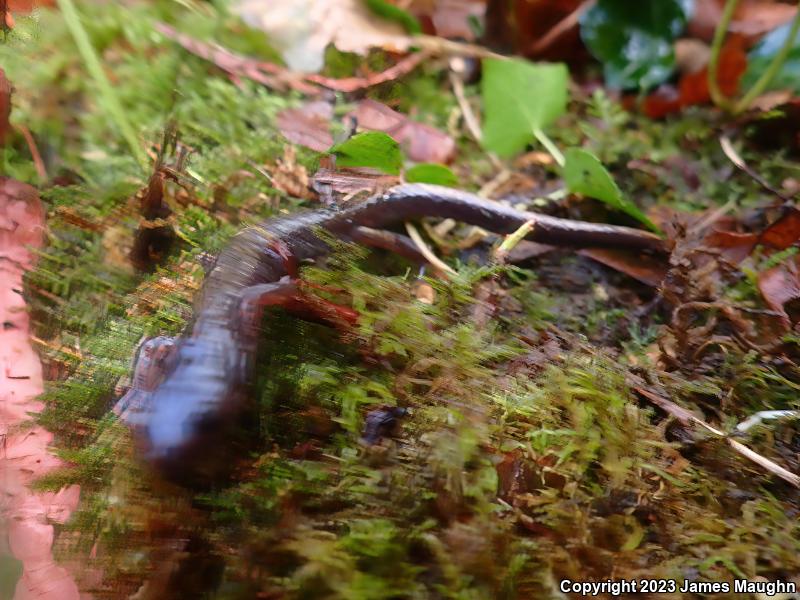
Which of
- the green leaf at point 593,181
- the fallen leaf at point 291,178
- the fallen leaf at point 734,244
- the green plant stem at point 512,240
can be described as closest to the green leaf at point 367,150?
the fallen leaf at point 291,178

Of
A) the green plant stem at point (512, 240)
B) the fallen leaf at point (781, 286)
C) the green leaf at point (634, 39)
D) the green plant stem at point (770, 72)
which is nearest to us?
the fallen leaf at point (781, 286)

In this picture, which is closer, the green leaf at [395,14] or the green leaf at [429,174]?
the green leaf at [429,174]

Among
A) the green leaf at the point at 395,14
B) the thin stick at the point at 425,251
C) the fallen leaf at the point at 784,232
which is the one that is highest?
the green leaf at the point at 395,14

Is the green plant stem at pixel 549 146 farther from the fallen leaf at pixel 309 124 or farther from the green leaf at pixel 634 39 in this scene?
the fallen leaf at pixel 309 124

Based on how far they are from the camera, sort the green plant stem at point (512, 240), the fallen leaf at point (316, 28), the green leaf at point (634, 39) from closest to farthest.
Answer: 1. the green plant stem at point (512, 240)
2. the fallen leaf at point (316, 28)
3. the green leaf at point (634, 39)

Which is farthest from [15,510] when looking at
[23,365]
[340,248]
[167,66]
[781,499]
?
[167,66]

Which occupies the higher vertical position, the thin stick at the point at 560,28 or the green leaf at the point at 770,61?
the thin stick at the point at 560,28

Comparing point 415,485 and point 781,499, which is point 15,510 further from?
point 781,499
